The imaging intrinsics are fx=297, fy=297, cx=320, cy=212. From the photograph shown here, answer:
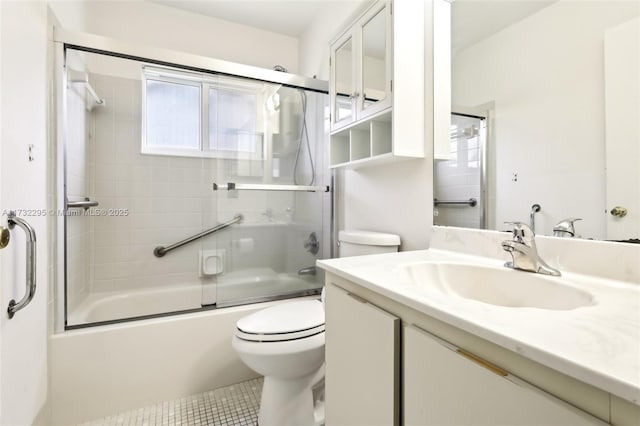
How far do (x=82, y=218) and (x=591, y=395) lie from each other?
7.79ft

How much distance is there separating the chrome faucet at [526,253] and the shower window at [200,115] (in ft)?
4.78

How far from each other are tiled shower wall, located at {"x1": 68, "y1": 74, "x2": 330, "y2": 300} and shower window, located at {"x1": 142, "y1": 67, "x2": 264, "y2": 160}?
8cm

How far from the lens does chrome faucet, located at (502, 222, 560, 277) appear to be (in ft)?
2.65

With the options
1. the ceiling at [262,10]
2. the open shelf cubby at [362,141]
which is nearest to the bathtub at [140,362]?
the open shelf cubby at [362,141]

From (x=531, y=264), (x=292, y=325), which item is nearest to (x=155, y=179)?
(x=292, y=325)

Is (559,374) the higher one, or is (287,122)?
(287,122)

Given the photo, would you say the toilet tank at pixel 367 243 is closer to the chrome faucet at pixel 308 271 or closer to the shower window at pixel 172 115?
the chrome faucet at pixel 308 271

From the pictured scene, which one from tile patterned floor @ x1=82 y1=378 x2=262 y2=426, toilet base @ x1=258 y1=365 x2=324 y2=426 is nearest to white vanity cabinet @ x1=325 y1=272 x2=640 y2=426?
toilet base @ x1=258 y1=365 x2=324 y2=426

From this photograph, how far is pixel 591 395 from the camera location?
1.21 feet

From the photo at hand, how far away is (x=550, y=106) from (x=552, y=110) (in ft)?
0.05

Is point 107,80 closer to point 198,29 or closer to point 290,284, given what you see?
point 198,29

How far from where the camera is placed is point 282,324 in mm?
1249

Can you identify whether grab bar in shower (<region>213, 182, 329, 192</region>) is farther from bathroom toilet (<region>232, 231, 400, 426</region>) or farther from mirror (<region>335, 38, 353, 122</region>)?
bathroom toilet (<region>232, 231, 400, 426</region>)

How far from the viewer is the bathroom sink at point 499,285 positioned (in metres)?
0.72
